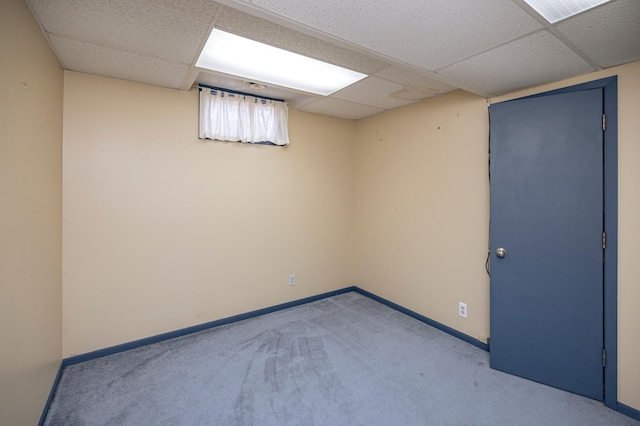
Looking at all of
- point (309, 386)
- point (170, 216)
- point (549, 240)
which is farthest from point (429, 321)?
point (170, 216)

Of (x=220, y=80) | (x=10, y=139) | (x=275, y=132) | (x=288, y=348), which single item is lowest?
(x=288, y=348)

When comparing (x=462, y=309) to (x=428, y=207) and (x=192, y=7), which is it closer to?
(x=428, y=207)

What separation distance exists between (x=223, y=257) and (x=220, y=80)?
1782 millimetres

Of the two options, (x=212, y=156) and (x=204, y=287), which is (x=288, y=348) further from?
(x=212, y=156)

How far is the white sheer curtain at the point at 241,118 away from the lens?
2.92 meters

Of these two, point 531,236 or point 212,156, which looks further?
point 212,156

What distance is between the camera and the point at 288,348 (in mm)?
2697

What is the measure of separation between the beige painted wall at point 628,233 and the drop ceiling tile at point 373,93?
154 cm

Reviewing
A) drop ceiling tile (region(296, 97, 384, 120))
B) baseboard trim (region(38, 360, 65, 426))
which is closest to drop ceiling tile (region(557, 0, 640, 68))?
drop ceiling tile (region(296, 97, 384, 120))

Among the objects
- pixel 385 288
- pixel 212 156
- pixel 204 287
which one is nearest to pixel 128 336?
pixel 204 287

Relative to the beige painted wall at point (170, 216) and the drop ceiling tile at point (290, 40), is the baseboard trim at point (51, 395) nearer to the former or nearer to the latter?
the beige painted wall at point (170, 216)

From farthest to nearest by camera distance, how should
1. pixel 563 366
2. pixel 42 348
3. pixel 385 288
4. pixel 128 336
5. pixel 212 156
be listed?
pixel 385 288 < pixel 212 156 < pixel 128 336 < pixel 563 366 < pixel 42 348

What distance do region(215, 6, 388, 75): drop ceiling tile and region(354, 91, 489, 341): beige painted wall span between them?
109 centimetres

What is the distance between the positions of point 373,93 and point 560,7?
65.5 inches
